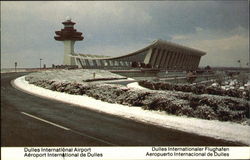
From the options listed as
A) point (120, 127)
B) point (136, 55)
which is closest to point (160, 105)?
point (120, 127)

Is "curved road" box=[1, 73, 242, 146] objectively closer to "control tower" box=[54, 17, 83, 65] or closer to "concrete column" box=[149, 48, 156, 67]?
"concrete column" box=[149, 48, 156, 67]

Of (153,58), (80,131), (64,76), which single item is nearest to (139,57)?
(153,58)

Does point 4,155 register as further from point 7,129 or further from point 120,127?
point 120,127

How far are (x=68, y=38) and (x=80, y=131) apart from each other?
280 feet

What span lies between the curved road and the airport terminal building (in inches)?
2060

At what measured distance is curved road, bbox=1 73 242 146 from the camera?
26.8 ft

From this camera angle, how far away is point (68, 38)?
300ft

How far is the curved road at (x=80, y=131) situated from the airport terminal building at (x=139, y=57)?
5233cm

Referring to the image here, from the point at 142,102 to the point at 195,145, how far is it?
19.4 ft

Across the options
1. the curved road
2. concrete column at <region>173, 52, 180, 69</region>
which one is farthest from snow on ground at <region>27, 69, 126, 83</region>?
concrete column at <region>173, 52, 180, 69</region>

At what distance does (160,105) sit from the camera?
43.4 feet

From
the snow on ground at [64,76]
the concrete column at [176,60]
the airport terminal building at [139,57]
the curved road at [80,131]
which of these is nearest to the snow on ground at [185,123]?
the curved road at [80,131]

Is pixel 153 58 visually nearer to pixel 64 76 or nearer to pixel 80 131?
pixel 64 76
